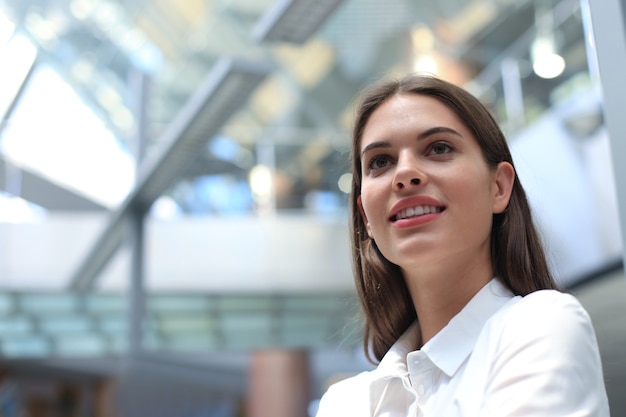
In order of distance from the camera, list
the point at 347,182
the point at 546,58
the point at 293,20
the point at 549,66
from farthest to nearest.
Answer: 1. the point at 546,58
2. the point at 549,66
3. the point at 293,20
4. the point at 347,182

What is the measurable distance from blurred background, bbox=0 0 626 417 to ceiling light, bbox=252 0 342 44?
0.4 inches

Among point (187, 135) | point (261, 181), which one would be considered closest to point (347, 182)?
point (187, 135)

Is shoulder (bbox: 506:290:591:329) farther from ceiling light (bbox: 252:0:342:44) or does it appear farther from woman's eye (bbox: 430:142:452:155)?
ceiling light (bbox: 252:0:342:44)

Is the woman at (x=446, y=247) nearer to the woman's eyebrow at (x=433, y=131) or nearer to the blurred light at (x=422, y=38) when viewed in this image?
the woman's eyebrow at (x=433, y=131)

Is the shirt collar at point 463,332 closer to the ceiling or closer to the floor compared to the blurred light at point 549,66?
closer to the floor

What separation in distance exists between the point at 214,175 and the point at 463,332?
7.82m

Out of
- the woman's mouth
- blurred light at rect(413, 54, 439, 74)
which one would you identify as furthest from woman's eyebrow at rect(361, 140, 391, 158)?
blurred light at rect(413, 54, 439, 74)

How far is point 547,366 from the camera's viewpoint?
908 millimetres

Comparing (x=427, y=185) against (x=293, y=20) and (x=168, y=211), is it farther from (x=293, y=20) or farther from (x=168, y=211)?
(x=168, y=211)

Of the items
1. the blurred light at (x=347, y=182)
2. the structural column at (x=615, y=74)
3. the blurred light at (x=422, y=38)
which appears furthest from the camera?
the blurred light at (x=422, y=38)

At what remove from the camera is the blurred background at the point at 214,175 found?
5.71 meters

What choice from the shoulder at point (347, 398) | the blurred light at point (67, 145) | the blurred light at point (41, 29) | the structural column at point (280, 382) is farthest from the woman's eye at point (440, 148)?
the structural column at point (280, 382)

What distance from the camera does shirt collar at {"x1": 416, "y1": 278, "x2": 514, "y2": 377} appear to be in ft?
3.69

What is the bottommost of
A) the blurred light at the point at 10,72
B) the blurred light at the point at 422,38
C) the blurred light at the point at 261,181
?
the blurred light at the point at 10,72
